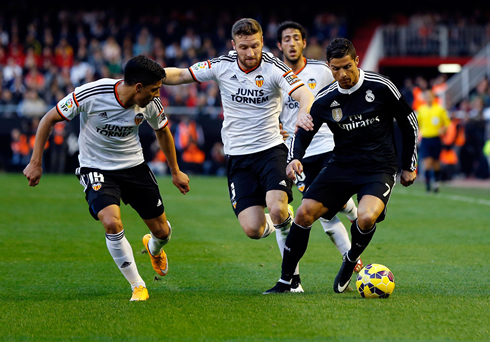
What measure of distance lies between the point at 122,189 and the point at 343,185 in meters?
1.93

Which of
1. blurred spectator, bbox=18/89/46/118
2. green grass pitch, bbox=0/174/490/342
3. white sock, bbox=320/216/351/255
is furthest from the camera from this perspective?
blurred spectator, bbox=18/89/46/118

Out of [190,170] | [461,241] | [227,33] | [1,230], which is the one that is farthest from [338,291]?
[227,33]

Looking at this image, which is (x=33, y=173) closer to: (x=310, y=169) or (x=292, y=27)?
(x=310, y=169)

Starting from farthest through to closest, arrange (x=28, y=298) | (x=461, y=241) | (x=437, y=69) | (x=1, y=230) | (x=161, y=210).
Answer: (x=437, y=69), (x=1, y=230), (x=461, y=241), (x=161, y=210), (x=28, y=298)

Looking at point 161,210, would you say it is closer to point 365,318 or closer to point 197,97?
point 365,318

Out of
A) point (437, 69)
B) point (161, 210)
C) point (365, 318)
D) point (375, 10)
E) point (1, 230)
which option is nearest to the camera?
point (365, 318)

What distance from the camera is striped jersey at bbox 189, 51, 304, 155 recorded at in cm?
659

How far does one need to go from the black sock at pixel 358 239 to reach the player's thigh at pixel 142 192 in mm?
1700

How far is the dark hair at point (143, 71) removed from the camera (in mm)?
5641

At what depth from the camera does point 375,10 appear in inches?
1302

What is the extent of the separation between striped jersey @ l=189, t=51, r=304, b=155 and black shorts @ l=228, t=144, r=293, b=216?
83 mm

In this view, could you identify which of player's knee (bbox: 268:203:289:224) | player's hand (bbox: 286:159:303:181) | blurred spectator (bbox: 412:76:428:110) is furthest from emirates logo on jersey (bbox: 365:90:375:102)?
blurred spectator (bbox: 412:76:428:110)

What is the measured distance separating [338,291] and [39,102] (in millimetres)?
18824

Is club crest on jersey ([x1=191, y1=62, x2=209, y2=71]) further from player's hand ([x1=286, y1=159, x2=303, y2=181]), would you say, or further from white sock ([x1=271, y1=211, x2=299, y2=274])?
white sock ([x1=271, y1=211, x2=299, y2=274])
